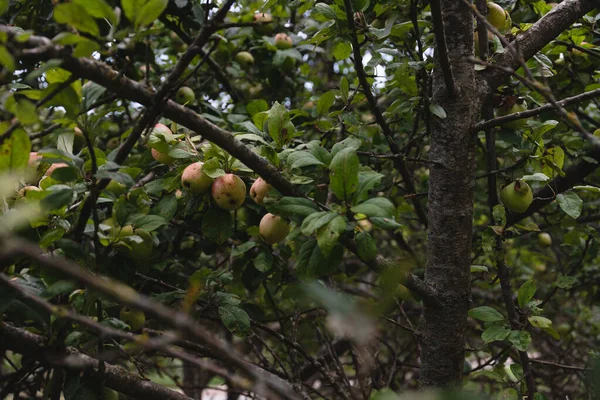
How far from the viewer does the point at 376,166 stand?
6.37 feet

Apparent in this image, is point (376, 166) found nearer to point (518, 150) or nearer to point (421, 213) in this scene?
point (421, 213)

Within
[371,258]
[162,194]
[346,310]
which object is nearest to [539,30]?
[371,258]

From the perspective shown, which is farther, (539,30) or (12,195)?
(539,30)

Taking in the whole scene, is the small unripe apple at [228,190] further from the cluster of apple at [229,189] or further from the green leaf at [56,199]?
the green leaf at [56,199]

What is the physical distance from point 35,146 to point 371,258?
179 centimetres

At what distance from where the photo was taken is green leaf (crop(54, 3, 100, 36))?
0.84 m

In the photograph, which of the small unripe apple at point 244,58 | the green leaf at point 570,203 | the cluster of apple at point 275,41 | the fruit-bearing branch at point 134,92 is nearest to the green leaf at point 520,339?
the green leaf at point 570,203

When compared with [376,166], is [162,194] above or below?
below

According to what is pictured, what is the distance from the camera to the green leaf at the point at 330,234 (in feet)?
3.24

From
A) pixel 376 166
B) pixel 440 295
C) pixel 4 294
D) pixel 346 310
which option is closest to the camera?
pixel 346 310

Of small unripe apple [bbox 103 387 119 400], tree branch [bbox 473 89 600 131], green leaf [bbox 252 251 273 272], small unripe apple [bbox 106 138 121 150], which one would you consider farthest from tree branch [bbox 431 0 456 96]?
small unripe apple [bbox 106 138 121 150]

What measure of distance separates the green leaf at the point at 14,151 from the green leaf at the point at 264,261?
2.29ft

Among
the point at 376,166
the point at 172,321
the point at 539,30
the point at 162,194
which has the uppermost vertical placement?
the point at 539,30

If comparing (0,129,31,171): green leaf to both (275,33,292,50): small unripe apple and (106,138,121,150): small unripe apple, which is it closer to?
(106,138,121,150): small unripe apple
